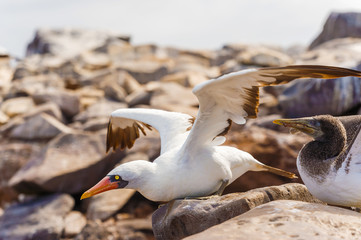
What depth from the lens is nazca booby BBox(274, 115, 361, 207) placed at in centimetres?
388

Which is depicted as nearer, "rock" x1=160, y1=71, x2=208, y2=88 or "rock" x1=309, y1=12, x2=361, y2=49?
"rock" x1=309, y1=12, x2=361, y2=49

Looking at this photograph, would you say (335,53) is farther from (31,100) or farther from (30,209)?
(31,100)

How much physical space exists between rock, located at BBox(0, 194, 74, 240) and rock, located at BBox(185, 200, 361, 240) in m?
5.69

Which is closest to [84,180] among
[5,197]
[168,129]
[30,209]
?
[30,209]

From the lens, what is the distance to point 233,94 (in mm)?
4383

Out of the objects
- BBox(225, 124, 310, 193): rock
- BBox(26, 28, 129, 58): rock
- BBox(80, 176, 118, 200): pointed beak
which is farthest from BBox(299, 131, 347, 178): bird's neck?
BBox(26, 28, 129, 58): rock

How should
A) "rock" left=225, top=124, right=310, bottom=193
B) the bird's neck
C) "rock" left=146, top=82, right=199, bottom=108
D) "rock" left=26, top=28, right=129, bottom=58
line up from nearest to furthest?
the bird's neck < "rock" left=225, top=124, right=310, bottom=193 < "rock" left=146, top=82, right=199, bottom=108 < "rock" left=26, top=28, right=129, bottom=58

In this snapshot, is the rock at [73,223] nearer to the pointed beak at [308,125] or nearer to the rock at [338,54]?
the pointed beak at [308,125]

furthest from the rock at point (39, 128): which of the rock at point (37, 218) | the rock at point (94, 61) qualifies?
the rock at point (94, 61)

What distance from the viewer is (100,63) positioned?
21.0 metres

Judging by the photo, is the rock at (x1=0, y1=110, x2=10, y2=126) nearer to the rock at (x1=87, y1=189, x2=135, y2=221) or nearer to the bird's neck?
the rock at (x1=87, y1=189, x2=135, y2=221)

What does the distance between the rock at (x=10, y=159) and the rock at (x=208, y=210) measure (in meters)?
7.13

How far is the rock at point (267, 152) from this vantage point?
271 inches

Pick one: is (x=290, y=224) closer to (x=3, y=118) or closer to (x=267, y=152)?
(x=267, y=152)
